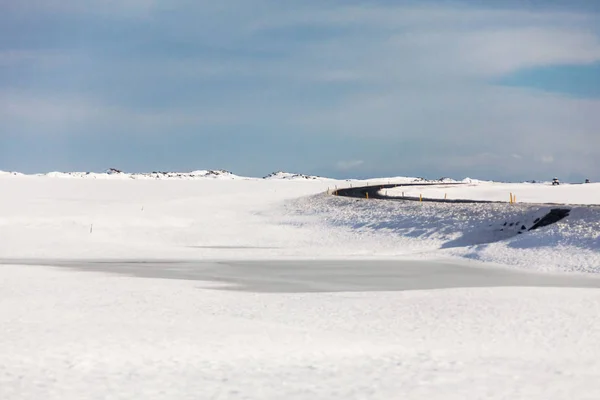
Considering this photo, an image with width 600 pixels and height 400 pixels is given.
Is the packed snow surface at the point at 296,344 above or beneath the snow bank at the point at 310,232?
beneath

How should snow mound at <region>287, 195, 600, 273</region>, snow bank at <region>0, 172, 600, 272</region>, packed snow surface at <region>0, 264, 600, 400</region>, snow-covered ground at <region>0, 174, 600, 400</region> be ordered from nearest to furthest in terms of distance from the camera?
packed snow surface at <region>0, 264, 600, 400</region> < snow-covered ground at <region>0, 174, 600, 400</region> < snow mound at <region>287, 195, 600, 273</region> < snow bank at <region>0, 172, 600, 272</region>

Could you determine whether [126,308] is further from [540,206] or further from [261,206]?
[261,206]

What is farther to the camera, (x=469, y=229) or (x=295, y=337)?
(x=469, y=229)

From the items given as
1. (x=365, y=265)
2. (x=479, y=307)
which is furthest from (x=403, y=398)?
(x=365, y=265)

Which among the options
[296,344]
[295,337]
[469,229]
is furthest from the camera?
[469,229]

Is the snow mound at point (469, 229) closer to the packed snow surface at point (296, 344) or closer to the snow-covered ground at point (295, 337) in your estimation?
the snow-covered ground at point (295, 337)

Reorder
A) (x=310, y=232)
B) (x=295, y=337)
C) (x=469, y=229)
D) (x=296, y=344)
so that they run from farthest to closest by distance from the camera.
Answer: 1. (x=310, y=232)
2. (x=469, y=229)
3. (x=295, y=337)
4. (x=296, y=344)

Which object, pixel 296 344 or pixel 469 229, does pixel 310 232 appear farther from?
pixel 296 344

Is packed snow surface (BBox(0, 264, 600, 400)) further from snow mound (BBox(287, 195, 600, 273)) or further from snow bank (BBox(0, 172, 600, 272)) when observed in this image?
snow bank (BBox(0, 172, 600, 272))

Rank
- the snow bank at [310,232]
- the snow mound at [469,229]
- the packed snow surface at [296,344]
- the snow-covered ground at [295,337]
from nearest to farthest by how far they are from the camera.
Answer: the packed snow surface at [296,344] < the snow-covered ground at [295,337] < the snow mound at [469,229] < the snow bank at [310,232]

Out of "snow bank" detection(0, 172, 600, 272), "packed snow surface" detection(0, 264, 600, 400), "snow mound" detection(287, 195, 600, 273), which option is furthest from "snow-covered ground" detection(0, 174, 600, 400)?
"snow bank" detection(0, 172, 600, 272)

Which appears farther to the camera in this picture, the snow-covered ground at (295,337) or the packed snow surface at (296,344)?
the snow-covered ground at (295,337)

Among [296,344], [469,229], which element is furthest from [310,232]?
[296,344]

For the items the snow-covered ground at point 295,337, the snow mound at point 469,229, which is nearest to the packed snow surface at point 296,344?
the snow-covered ground at point 295,337
